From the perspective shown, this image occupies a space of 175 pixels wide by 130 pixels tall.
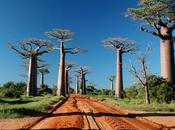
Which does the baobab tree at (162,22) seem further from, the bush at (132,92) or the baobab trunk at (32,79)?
the baobab trunk at (32,79)

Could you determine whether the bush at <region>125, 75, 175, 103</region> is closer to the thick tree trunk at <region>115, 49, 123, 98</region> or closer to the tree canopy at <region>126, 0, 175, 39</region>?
the tree canopy at <region>126, 0, 175, 39</region>

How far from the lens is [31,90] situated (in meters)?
43.8

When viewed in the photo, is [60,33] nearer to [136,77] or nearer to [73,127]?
[136,77]

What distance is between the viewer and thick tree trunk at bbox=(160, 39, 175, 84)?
93.5 ft

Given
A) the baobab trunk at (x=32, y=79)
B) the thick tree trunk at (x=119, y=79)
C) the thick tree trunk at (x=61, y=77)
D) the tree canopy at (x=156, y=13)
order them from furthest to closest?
1. the baobab trunk at (x=32, y=79)
2. the thick tree trunk at (x=61, y=77)
3. the thick tree trunk at (x=119, y=79)
4. the tree canopy at (x=156, y=13)

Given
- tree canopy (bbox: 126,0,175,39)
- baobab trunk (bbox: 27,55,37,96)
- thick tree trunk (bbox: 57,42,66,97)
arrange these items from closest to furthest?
tree canopy (bbox: 126,0,175,39)
thick tree trunk (bbox: 57,42,66,97)
baobab trunk (bbox: 27,55,37,96)

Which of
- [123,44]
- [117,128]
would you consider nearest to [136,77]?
[117,128]

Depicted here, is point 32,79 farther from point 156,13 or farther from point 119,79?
point 156,13

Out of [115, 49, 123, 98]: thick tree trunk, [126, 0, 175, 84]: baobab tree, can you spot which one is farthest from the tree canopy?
[115, 49, 123, 98]: thick tree trunk

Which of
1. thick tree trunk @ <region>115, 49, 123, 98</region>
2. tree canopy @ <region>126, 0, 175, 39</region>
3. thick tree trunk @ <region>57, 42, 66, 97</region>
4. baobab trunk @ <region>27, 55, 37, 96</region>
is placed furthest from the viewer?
baobab trunk @ <region>27, 55, 37, 96</region>

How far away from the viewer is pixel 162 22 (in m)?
28.5

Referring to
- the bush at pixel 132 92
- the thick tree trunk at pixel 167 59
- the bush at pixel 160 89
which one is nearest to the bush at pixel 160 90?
the bush at pixel 160 89

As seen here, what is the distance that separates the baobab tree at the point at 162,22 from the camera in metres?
25.5

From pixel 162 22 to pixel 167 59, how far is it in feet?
9.69
